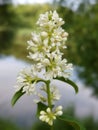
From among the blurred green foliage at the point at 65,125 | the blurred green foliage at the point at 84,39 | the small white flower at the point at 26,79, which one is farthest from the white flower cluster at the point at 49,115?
the blurred green foliage at the point at 84,39

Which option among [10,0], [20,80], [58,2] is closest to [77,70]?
[58,2]

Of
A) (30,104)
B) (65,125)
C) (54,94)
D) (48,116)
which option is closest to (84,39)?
(30,104)

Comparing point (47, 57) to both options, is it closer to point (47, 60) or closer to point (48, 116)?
point (47, 60)

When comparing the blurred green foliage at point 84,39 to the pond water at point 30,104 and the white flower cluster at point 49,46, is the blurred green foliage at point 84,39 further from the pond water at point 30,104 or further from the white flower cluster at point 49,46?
the white flower cluster at point 49,46

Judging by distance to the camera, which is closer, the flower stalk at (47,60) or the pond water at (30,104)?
the flower stalk at (47,60)

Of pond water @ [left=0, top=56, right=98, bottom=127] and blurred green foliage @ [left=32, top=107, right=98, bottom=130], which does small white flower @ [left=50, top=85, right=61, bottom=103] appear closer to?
blurred green foliage @ [left=32, top=107, right=98, bottom=130]

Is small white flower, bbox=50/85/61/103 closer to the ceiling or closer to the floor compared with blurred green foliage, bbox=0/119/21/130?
closer to the floor

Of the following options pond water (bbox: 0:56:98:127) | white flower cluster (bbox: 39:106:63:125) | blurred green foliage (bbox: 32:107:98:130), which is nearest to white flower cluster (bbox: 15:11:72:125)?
white flower cluster (bbox: 39:106:63:125)

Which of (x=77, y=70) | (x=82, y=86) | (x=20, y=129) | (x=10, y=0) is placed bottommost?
(x=20, y=129)

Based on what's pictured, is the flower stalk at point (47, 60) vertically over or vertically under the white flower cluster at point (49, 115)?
over

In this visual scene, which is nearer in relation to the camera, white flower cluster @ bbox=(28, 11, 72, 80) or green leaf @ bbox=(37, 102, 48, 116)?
white flower cluster @ bbox=(28, 11, 72, 80)

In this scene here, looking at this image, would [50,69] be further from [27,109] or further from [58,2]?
[58,2]
